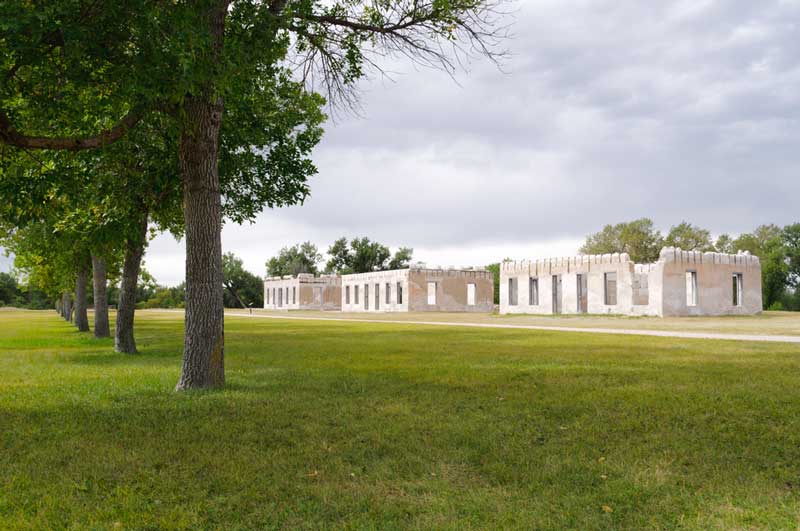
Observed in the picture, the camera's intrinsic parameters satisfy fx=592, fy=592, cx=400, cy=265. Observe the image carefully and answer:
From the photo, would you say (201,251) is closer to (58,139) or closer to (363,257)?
(58,139)

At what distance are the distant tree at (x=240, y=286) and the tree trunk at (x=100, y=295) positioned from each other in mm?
60436

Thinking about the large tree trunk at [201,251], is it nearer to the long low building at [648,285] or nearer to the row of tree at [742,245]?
the long low building at [648,285]

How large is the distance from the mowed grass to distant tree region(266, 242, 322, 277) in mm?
75149

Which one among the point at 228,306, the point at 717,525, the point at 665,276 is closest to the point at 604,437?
the point at 717,525

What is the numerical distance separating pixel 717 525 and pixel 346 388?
560cm

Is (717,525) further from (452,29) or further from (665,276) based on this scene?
(665,276)

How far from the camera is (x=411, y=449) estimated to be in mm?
5457

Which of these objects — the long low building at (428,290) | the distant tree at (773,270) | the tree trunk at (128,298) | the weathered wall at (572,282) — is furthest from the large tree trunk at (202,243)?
the distant tree at (773,270)

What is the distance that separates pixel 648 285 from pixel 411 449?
35.0m

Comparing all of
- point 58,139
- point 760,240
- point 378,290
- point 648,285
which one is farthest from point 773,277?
point 58,139

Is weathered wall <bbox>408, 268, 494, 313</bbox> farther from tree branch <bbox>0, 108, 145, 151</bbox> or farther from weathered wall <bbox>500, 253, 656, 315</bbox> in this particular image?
tree branch <bbox>0, 108, 145, 151</bbox>

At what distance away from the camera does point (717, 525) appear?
3.78 meters

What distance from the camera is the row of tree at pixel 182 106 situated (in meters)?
6.94

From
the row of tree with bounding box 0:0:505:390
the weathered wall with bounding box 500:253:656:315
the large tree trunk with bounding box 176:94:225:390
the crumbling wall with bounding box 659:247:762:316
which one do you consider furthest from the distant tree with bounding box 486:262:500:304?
the large tree trunk with bounding box 176:94:225:390
